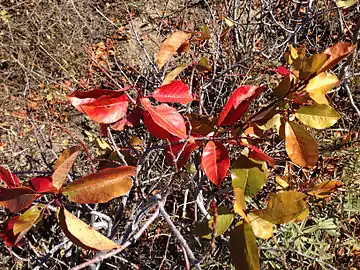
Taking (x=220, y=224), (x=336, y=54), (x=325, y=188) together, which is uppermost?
(x=336, y=54)

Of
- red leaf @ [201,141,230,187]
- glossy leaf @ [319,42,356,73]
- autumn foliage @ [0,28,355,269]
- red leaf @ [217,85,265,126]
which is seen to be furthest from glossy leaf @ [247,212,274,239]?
glossy leaf @ [319,42,356,73]

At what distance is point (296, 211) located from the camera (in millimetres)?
758

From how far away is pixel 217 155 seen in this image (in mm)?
850

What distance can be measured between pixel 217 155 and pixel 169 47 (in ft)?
1.40

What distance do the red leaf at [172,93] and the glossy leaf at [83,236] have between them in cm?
30

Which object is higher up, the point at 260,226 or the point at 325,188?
the point at 260,226

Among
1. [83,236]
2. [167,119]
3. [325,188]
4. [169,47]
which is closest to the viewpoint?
[83,236]

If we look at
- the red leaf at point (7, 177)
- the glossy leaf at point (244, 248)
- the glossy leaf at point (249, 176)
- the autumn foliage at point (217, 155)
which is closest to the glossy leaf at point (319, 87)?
the autumn foliage at point (217, 155)

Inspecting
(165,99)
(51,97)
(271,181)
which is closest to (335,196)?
(271,181)

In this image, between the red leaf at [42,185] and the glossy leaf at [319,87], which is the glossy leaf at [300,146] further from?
the red leaf at [42,185]

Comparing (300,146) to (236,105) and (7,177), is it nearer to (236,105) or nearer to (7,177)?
(236,105)

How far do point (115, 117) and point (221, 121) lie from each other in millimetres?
233

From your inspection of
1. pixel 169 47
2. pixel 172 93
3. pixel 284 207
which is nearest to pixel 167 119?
pixel 172 93

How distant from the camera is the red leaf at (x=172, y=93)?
2.76 feet
